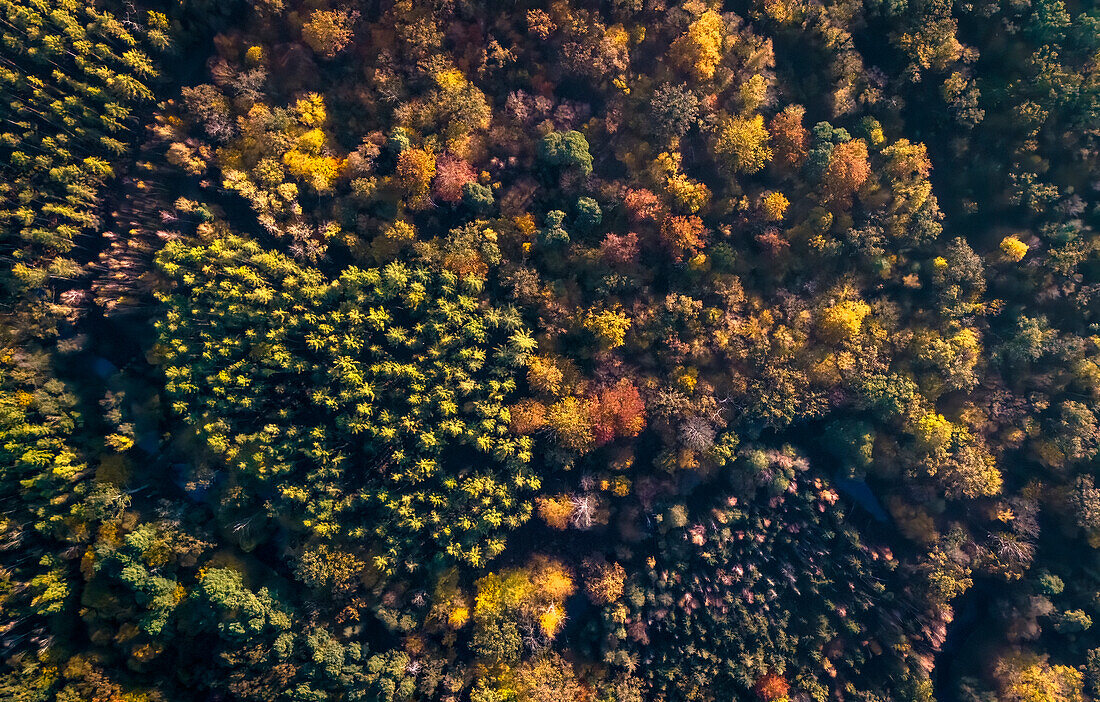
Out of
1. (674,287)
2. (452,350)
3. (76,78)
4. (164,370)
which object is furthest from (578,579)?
(76,78)

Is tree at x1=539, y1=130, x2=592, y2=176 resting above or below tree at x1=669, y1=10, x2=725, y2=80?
below

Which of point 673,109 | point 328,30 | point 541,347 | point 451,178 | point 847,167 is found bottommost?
point 541,347

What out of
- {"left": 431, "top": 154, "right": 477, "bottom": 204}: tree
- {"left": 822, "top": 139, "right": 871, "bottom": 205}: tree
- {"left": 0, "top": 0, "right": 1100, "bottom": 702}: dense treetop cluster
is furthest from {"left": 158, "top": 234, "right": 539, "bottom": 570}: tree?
{"left": 822, "top": 139, "right": 871, "bottom": 205}: tree

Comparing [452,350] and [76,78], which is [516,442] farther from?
[76,78]

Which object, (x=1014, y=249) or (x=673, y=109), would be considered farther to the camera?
(x=1014, y=249)

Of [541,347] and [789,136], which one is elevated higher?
[789,136]

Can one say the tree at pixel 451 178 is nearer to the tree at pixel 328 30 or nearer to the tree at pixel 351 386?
the tree at pixel 351 386

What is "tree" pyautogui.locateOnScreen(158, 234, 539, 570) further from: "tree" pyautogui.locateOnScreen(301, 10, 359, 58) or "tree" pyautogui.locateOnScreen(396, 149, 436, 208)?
"tree" pyautogui.locateOnScreen(301, 10, 359, 58)

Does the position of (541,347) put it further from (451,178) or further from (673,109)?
(673,109)

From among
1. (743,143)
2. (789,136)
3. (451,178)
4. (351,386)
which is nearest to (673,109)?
(743,143)
